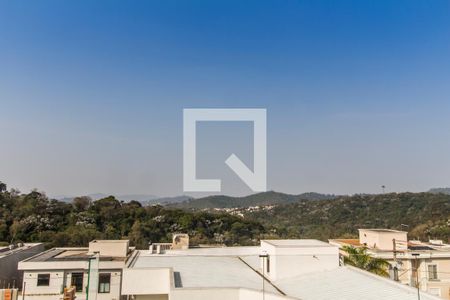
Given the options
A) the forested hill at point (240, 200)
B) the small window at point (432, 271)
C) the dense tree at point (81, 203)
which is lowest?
the small window at point (432, 271)

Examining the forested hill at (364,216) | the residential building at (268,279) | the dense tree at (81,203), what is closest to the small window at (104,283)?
the residential building at (268,279)

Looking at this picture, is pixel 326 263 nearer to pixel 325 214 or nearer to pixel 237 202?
pixel 325 214

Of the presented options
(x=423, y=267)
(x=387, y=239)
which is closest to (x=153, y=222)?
(x=387, y=239)

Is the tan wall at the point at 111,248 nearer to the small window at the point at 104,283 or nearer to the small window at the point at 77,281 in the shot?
the small window at the point at 77,281

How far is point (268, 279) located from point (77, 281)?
8752 millimetres

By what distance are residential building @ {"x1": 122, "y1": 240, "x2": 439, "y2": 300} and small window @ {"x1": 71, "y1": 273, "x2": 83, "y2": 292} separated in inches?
112

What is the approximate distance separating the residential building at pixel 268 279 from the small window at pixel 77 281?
9.31ft

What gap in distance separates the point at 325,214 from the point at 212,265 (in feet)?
164

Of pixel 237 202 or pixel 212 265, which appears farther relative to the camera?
pixel 237 202

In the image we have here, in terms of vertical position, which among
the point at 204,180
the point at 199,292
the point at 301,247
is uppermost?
the point at 204,180

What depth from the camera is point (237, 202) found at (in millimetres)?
145375

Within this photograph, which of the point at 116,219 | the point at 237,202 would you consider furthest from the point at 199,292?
the point at 237,202

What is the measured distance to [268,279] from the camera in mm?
12953

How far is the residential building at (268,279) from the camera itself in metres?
9.79
